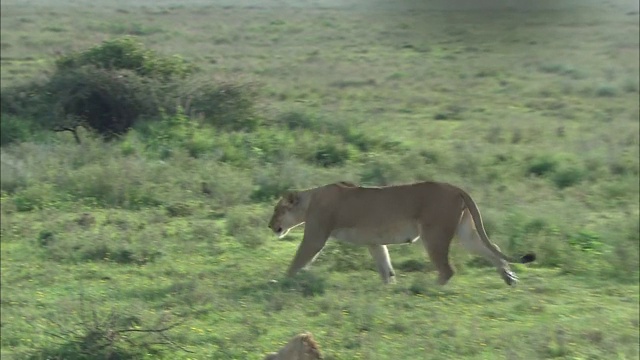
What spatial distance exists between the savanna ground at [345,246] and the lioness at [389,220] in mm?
396

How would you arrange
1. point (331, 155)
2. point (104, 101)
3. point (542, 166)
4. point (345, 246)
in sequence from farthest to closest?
point (104, 101) < point (331, 155) < point (542, 166) < point (345, 246)

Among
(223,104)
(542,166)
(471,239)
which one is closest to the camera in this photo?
(471,239)

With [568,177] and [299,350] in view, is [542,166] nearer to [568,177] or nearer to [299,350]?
[568,177]

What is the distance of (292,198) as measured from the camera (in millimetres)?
7570

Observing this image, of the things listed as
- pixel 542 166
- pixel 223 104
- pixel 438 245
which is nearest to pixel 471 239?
pixel 438 245

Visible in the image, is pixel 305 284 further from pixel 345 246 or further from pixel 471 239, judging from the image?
pixel 471 239

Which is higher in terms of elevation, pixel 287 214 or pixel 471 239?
pixel 471 239

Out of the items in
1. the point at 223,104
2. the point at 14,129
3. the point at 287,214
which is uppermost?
the point at 287,214

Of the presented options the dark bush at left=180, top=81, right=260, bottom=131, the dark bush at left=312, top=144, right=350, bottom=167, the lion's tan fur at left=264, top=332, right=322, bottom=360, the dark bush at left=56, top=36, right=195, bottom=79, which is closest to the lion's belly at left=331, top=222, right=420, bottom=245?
the lion's tan fur at left=264, top=332, right=322, bottom=360

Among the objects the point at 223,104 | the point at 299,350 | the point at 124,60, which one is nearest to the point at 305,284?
the point at 299,350

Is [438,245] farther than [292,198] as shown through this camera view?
No

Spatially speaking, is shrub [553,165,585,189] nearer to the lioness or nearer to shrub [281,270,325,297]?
the lioness

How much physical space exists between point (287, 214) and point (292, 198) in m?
0.14

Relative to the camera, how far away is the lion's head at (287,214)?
7590 mm
